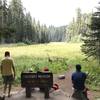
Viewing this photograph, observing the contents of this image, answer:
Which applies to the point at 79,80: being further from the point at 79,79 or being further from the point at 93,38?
the point at 93,38

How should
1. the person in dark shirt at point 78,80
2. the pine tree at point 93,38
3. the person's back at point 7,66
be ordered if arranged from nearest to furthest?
the person in dark shirt at point 78,80 → the person's back at point 7,66 → the pine tree at point 93,38

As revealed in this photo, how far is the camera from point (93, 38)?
27.5 metres

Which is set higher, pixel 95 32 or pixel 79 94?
pixel 95 32

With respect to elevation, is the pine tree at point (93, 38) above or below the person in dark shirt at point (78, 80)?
above

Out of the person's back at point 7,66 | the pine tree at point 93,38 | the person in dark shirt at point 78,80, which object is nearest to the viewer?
the person in dark shirt at point 78,80

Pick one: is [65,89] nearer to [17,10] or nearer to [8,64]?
[8,64]

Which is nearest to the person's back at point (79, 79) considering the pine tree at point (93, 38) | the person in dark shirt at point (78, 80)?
the person in dark shirt at point (78, 80)

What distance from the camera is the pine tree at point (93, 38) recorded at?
26.0 metres

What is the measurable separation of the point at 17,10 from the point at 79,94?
96.2 meters

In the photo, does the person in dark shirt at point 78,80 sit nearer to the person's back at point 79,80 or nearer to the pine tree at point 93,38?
the person's back at point 79,80

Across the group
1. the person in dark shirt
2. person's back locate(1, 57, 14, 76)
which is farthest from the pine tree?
the person in dark shirt

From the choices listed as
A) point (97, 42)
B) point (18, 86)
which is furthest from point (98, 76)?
point (18, 86)

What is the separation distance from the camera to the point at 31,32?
122938 millimetres

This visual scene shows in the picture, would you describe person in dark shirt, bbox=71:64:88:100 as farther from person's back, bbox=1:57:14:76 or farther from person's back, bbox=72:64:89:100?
person's back, bbox=1:57:14:76
